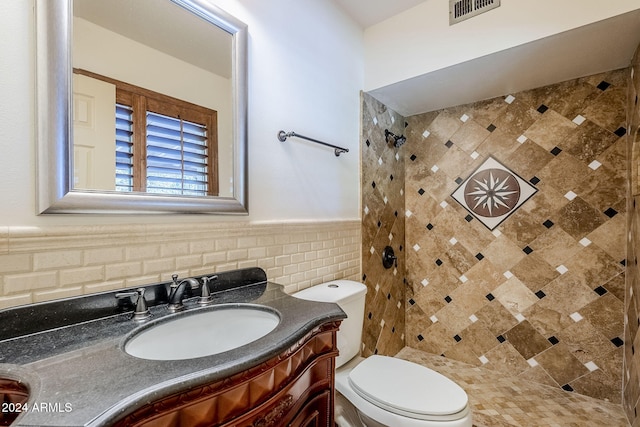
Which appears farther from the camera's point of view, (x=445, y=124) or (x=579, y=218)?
(x=445, y=124)

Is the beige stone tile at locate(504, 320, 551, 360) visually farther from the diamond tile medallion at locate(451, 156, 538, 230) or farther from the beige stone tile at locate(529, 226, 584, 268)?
the diamond tile medallion at locate(451, 156, 538, 230)

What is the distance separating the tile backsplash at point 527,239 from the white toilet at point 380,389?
1.78 feet

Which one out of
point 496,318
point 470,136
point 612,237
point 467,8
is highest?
point 467,8

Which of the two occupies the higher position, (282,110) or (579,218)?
(282,110)

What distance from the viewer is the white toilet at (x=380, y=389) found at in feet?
3.66

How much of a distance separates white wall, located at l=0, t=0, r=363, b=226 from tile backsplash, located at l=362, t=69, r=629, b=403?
309 mm

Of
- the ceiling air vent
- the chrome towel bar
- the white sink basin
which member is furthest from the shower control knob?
the ceiling air vent

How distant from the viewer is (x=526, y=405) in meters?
1.78

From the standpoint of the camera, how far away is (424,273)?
245cm

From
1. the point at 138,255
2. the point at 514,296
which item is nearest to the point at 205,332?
the point at 138,255

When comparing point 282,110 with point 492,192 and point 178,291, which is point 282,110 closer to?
point 178,291

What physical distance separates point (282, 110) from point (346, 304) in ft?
3.45

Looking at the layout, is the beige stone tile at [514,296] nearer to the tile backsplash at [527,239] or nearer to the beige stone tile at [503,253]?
the tile backsplash at [527,239]

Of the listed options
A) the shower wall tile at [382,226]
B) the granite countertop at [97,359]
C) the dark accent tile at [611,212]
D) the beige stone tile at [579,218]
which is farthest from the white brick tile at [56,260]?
the dark accent tile at [611,212]
